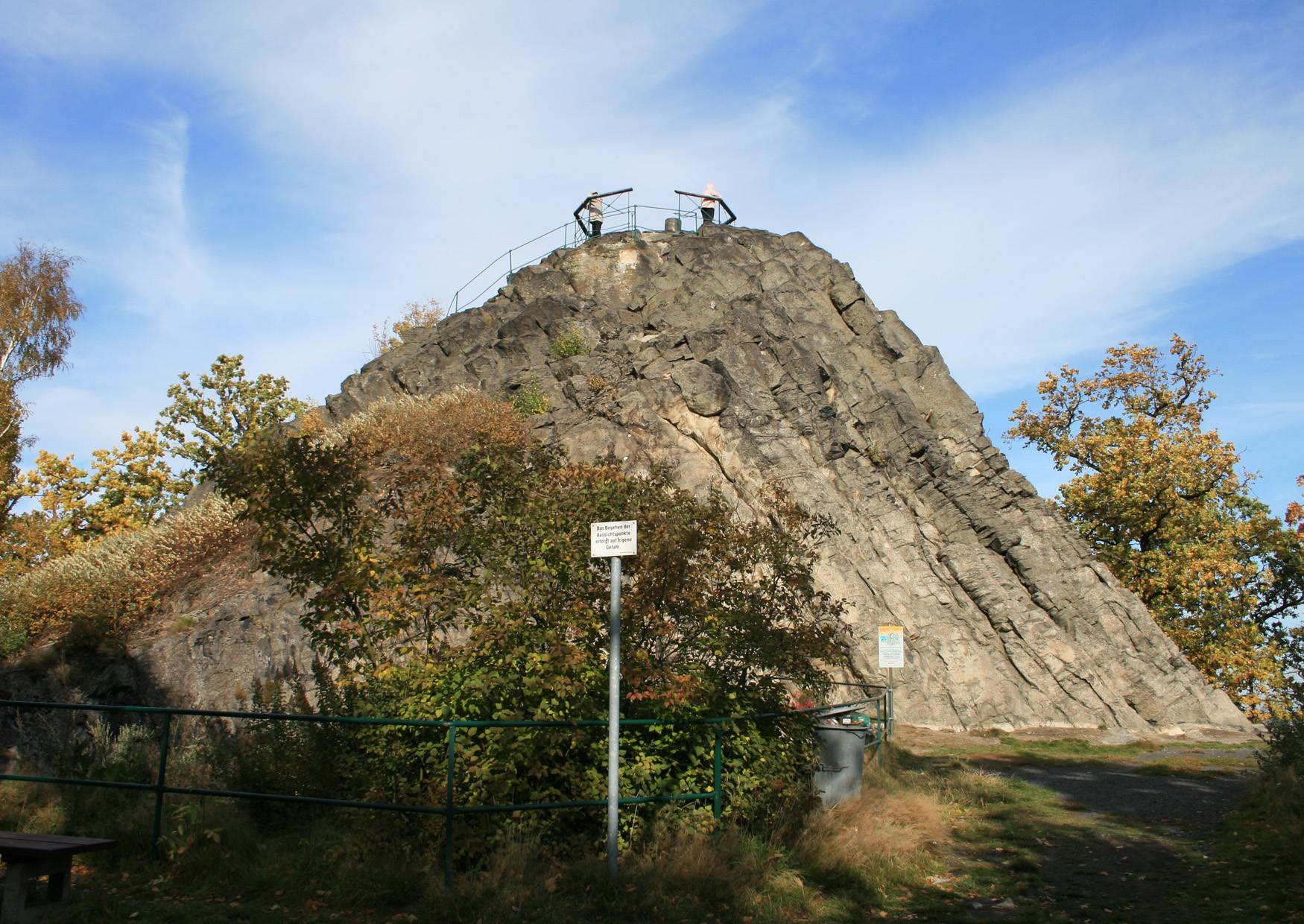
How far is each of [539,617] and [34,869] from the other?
415 centimetres

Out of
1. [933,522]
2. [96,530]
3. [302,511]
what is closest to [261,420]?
[96,530]

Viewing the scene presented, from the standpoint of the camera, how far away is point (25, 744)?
11875 mm

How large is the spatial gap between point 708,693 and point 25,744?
29.8 ft

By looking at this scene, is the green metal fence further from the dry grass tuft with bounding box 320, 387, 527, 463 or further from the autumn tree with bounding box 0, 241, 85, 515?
the autumn tree with bounding box 0, 241, 85, 515

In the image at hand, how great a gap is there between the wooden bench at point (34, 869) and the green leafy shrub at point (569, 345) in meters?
21.0

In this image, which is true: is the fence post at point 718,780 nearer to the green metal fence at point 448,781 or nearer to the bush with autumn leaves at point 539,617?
the green metal fence at point 448,781

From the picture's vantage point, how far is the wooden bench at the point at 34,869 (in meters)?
6.35

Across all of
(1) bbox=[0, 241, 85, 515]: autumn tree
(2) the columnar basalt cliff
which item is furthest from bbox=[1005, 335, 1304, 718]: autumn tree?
(1) bbox=[0, 241, 85, 515]: autumn tree

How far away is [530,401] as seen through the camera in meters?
24.6

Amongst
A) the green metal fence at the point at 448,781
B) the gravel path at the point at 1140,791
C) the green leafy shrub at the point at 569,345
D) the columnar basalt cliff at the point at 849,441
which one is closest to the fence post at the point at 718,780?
the green metal fence at the point at 448,781

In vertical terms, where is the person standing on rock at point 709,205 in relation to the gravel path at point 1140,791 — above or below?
above

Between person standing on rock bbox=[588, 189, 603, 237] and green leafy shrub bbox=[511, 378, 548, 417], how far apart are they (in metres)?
12.3

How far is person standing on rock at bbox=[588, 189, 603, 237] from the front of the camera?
3556 cm

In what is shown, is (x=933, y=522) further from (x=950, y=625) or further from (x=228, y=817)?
(x=228, y=817)
